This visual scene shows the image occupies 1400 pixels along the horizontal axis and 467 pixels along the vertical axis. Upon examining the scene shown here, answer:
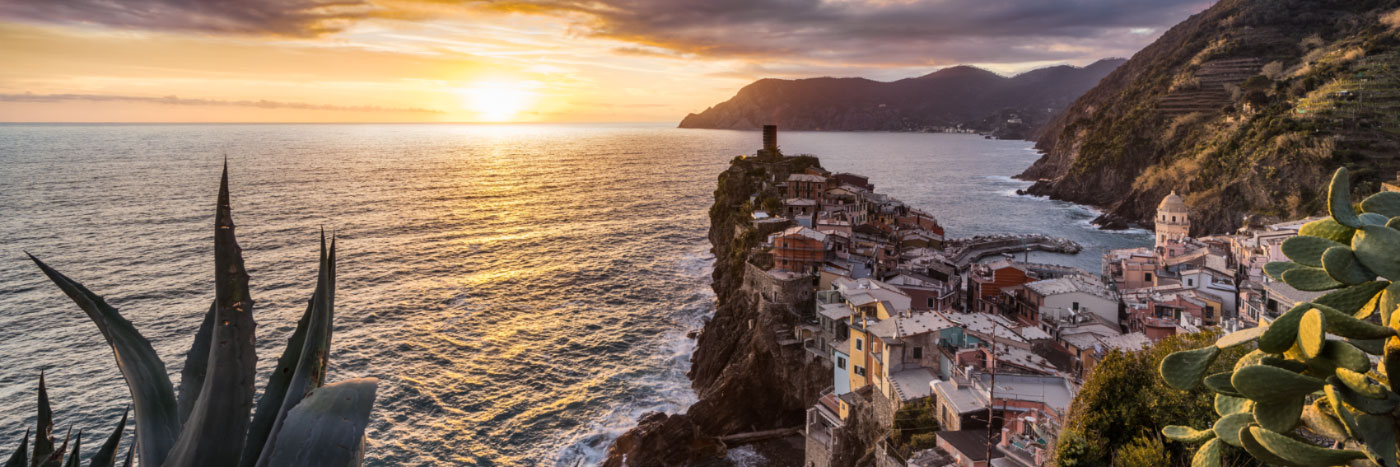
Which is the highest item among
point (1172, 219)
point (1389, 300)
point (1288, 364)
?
point (1389, 300)

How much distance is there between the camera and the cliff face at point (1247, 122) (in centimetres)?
5347

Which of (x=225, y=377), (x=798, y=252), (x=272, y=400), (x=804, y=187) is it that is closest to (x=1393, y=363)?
(x=272, y=400)

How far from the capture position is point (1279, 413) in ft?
11.3

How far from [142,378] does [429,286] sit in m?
44.4

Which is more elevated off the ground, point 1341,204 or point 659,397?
point 1341,204

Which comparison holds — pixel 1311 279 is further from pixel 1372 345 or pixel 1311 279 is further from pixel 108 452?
pixel 108 452

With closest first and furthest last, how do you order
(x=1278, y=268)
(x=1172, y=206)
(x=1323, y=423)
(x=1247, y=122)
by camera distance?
(x=1323, y=423) < (x=1278, y=268) < (x=1172, y=206) < (x=1247, y=122)

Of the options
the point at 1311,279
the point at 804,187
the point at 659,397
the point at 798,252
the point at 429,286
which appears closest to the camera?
the point at 1311,279

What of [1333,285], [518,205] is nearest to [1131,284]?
[1333,285]

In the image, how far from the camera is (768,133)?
7119 centimetres

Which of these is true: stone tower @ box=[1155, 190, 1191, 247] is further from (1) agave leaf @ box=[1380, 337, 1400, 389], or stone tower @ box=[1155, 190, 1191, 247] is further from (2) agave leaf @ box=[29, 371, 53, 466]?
(2) agave leaf @ box=[29, 371, 53, 466]

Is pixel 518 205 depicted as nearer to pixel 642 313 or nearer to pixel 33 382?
pixel 642 313

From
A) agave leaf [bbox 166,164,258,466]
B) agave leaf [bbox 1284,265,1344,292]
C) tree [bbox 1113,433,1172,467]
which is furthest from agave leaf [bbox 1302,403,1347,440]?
tree [bbox 1113,433,1172,467]

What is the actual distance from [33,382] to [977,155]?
16844 centimetres
